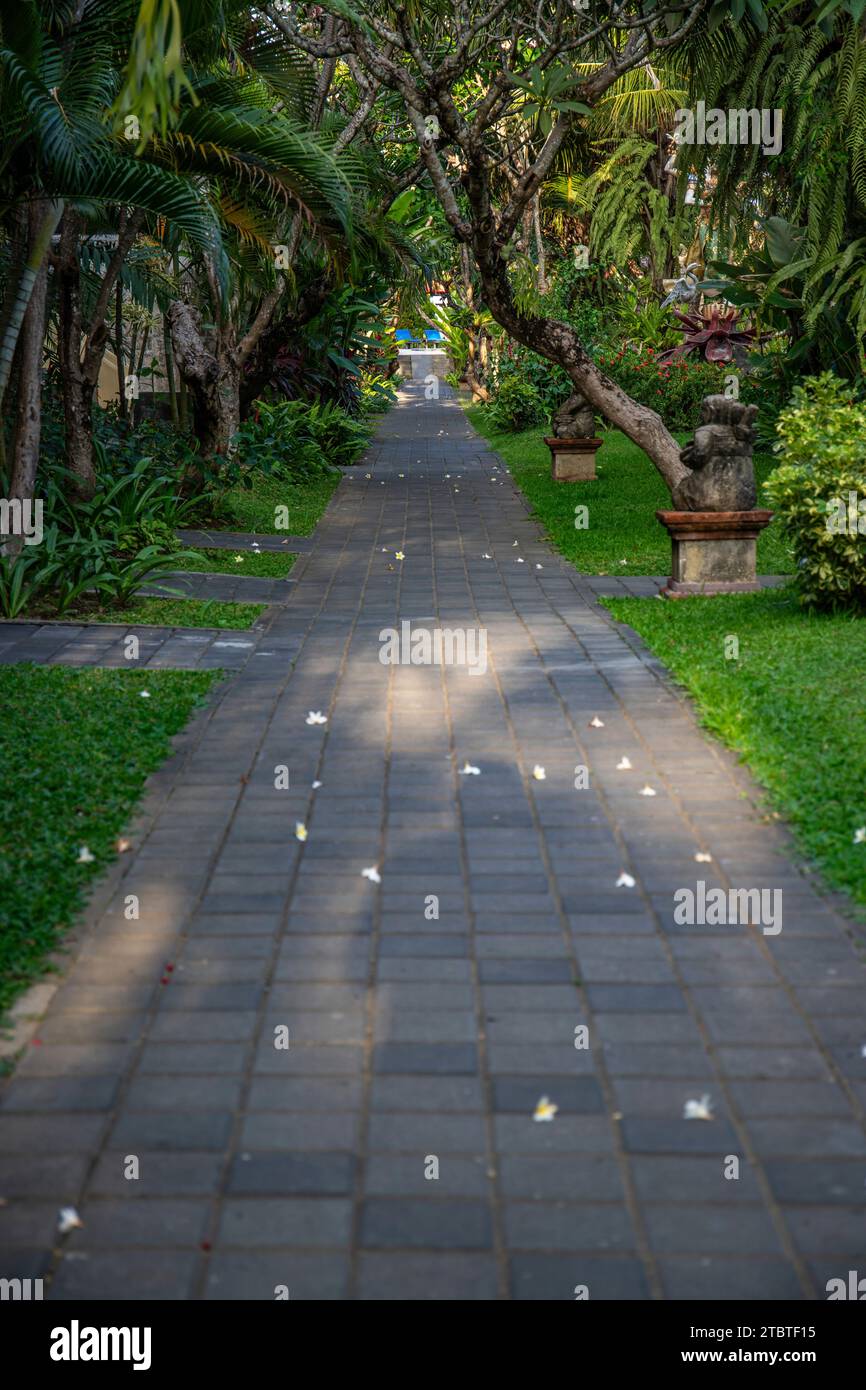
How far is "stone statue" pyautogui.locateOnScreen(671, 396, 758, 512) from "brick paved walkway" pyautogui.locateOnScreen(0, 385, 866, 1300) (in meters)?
3.90

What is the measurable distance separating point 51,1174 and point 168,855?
1993 millimetres

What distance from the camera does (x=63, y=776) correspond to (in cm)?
570

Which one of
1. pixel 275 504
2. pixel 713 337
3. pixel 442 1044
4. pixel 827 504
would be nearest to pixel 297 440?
pixel 275 504

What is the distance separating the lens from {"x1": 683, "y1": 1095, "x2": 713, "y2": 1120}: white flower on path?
10.9ft

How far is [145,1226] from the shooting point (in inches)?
115

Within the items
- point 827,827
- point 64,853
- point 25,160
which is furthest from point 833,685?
point 25,160

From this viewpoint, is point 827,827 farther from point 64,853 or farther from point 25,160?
point 25,160

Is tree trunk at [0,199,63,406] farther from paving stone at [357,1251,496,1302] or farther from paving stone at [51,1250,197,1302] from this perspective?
paving stone at [357,1251,496,1302]

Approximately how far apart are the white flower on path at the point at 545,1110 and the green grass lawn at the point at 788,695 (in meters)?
1.65

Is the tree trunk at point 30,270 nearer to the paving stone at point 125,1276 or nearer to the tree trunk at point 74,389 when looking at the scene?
the tree trunk at point 74,389

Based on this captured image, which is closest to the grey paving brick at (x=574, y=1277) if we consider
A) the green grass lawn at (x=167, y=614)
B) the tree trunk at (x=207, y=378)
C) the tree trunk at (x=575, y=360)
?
the green grass lawn at (x=167, y=614)

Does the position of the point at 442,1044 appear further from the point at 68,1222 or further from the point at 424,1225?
the point at 68,1222

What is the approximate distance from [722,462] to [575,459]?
23.8 ft
